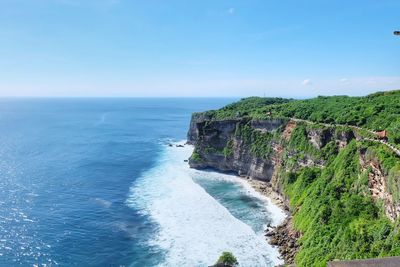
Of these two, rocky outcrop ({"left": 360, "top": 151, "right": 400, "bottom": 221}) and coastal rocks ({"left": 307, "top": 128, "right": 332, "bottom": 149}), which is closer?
rocky outcrop ({"left": 360, "top": 151, "right": 400, "bottom": 221})

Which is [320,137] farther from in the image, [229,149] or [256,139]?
[229,149]

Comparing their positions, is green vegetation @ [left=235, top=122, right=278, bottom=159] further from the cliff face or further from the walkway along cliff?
the cliff face

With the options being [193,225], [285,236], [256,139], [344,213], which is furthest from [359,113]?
[193,225]

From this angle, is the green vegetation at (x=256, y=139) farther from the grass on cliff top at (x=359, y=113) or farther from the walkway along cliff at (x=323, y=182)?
the grass on cliff top at (x=359, y=113)

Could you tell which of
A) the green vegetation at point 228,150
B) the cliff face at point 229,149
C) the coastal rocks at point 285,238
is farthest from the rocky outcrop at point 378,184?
the green vegetation at point 228,150

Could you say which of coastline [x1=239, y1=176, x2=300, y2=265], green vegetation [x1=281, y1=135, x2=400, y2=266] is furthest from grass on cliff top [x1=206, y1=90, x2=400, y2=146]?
coastline [x1=239, y1=176, x2=300, y2=265]
